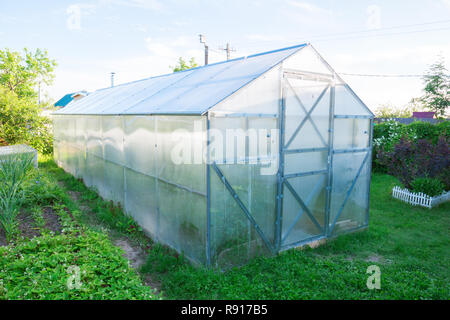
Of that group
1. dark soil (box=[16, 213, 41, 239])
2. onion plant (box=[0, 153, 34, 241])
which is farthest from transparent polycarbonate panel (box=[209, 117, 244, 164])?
onion plant (box=[0, 153, 34, 241])

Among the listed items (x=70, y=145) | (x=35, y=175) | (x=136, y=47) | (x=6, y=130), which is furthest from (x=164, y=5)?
(x=6, y=130)

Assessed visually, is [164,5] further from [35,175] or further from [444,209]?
[444,209]

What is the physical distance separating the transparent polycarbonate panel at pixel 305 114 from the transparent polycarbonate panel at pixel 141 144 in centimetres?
263

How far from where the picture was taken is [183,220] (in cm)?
548

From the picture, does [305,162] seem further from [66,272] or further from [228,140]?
[66,272]

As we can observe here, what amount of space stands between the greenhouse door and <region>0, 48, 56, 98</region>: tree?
18054mm

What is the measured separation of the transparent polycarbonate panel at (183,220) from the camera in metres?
5.09

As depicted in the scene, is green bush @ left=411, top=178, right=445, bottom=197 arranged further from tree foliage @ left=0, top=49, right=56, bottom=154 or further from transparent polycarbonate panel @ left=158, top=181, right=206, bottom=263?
tree foliage @ left=0, top=49, right=56, bottom=154

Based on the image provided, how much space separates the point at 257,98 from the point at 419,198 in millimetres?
7200

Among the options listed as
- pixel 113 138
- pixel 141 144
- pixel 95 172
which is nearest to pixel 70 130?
pixel 95 172

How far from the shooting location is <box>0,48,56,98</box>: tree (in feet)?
58.9
